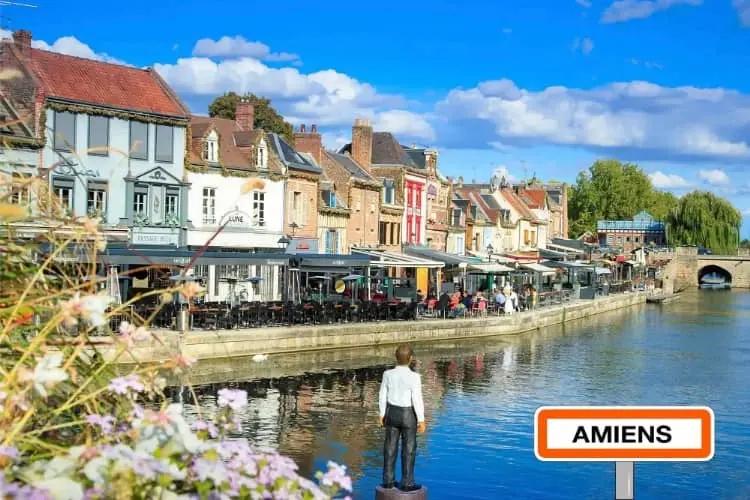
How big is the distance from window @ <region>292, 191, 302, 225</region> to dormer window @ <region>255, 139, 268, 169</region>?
2.35 m

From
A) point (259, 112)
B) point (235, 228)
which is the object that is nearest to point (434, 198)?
point (259, 112)

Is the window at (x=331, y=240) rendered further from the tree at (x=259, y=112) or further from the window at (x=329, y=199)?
the tree at (x=259, y=112)

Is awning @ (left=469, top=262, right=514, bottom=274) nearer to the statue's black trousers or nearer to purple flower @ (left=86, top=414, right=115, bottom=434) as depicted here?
the statue's black trousers

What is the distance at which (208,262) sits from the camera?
3306cm

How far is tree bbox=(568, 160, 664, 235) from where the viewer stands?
14675 cm

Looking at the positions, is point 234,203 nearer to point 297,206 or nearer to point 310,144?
point 297,206

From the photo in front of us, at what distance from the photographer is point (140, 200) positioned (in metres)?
41.5

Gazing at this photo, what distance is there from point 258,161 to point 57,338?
4298 centimetres

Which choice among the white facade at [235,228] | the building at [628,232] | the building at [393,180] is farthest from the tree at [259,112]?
the building at [628,232]

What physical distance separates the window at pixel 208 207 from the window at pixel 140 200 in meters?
3.63

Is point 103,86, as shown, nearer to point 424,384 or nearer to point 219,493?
point 424,384

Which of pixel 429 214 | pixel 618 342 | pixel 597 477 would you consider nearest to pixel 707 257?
pixel 429 214

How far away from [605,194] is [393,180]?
92500 mm

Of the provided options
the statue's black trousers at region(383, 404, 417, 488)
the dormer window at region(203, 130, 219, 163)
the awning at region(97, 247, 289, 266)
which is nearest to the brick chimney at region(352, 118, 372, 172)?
the dormer window at region(203, 130, 219, 163)
